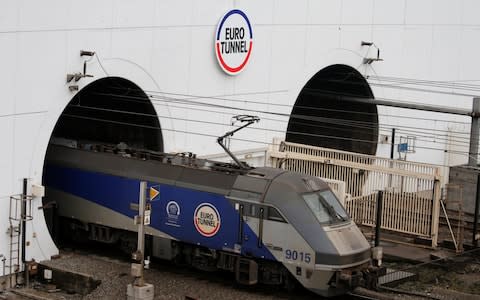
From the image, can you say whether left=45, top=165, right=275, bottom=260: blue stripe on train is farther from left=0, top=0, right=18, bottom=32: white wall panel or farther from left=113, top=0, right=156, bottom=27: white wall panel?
left=0, top=0, right=18, bottom=32: white wall panel

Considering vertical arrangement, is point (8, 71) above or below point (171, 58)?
below

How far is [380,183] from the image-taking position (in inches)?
1142

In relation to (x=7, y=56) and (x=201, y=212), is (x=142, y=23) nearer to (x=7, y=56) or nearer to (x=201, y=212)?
(x=7, y=56)

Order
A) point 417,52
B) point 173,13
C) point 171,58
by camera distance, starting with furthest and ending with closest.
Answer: point 417,52, point 171,58, point 173,13

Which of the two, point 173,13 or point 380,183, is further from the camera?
point 380,183

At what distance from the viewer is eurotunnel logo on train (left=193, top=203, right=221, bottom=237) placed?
68.5ft

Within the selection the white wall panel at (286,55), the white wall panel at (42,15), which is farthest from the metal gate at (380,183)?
the white wall panel at (42,15)

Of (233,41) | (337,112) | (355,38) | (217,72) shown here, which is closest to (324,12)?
(355,38)

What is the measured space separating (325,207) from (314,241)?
1.16 metres

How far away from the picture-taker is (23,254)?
2188 centimetres

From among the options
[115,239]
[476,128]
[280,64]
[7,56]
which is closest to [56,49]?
[7,56]

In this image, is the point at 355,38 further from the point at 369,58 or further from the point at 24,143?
the point at 24,143

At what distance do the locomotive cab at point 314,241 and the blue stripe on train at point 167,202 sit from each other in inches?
27.1

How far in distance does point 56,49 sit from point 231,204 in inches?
257
